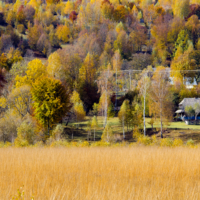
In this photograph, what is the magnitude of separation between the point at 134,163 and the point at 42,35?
94050 mm

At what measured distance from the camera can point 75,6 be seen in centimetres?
14288

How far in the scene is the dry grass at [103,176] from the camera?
16.1 ft

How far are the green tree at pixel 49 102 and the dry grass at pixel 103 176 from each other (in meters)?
24.1

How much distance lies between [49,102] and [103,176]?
90.2 feet

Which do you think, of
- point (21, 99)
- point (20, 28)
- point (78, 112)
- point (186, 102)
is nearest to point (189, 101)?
point (186, 102)

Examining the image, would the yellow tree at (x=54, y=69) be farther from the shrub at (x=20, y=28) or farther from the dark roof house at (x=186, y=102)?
the shrub at (x=20, y=28)

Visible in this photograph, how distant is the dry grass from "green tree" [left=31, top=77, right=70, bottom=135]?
2410 centimetres

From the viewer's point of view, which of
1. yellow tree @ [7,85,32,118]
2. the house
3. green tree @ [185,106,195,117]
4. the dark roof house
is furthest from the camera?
the dark roof house

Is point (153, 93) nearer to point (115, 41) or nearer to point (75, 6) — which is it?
point (115, 41)

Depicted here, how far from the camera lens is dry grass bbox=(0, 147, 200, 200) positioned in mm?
4914

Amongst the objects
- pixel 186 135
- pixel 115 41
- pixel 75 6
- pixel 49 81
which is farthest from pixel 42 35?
pixel 186 135

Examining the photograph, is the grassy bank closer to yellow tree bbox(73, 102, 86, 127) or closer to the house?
yellow tree bbox(73, 102, 86, 127)

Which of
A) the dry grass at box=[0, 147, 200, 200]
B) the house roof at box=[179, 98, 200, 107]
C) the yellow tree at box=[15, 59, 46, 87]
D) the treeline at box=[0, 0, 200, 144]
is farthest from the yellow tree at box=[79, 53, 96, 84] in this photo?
the dry grass at box=[0, 147, 200, 200]

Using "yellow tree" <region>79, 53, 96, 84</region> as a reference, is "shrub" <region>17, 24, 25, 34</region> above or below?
above
